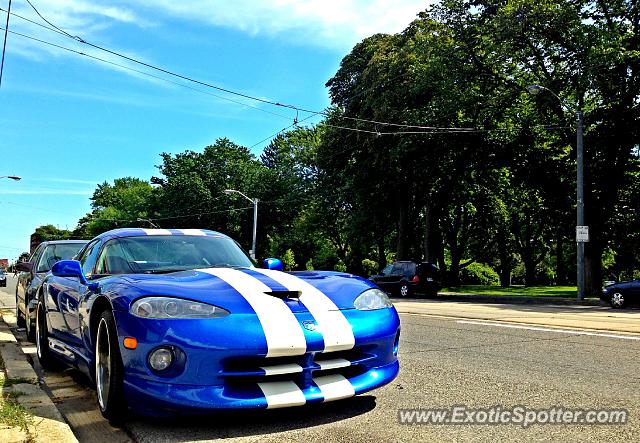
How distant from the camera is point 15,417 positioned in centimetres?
390

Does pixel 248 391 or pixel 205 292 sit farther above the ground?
pixel 205 292

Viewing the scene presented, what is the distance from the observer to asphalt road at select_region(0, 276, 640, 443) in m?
3.79

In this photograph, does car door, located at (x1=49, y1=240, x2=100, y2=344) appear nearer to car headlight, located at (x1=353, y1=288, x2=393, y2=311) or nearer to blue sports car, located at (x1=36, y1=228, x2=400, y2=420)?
blue sports car, located at (x1=36, y1=228, x2=400, y2=420)

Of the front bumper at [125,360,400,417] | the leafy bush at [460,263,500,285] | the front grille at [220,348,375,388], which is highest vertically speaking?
the front grille at [220,348,375,388]

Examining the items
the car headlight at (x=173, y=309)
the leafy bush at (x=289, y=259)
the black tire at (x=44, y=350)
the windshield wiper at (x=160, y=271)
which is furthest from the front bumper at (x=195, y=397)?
the leafy bush at (x=289, y=259)

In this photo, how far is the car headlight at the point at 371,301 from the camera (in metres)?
4.43

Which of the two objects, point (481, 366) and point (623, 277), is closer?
point (481, 366)

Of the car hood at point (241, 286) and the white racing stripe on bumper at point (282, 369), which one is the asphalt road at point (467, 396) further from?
the car hood at point (241, 286)

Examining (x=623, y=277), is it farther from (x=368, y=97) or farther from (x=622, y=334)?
(x=622, y=334)

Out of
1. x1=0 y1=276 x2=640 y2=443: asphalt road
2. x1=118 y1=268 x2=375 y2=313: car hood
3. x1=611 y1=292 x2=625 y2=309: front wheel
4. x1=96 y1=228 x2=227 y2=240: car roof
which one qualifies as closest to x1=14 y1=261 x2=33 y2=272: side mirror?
x1=0 y1=276 x2=640 y2=443: asphalt road

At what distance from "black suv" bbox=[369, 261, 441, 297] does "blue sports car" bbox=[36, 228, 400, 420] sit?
21.2 m

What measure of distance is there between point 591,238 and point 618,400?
22159 millimetres

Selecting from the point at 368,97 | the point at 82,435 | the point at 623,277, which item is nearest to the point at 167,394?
the point at 82,435

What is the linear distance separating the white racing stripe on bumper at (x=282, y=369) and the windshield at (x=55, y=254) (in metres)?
6.23
